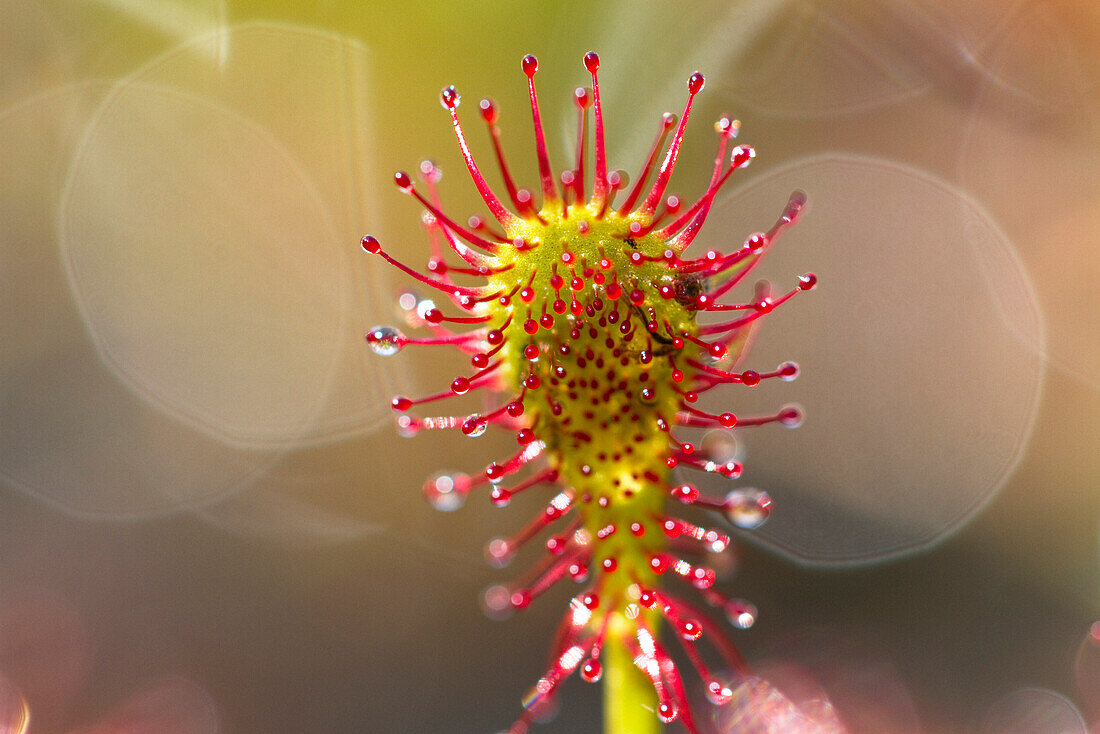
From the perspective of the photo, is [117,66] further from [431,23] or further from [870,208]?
[870,208]

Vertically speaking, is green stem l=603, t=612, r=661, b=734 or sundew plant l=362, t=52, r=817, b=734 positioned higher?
sundew plant l=362, t=52, r=817, b=734

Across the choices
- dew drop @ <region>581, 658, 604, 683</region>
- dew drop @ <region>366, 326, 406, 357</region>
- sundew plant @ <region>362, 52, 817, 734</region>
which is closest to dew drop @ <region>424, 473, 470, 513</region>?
sundew plant @ <region>362, 52, 817, 734</region>

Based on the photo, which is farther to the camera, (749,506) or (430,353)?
(430,353)

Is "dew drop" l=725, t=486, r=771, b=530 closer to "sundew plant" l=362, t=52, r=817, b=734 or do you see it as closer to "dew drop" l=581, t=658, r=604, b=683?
"sundew plant" l=362, t=52, r=817, b=734

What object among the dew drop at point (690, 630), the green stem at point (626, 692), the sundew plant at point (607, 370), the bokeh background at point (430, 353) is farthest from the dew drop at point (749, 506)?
the bokeh background at point (430, 353)

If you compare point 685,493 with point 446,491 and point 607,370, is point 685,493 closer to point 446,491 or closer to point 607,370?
point 607,370

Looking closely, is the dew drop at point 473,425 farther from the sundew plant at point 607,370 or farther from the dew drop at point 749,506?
the dew drop at point 749,506

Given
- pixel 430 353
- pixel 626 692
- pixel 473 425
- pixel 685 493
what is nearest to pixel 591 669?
pixel 626 692
